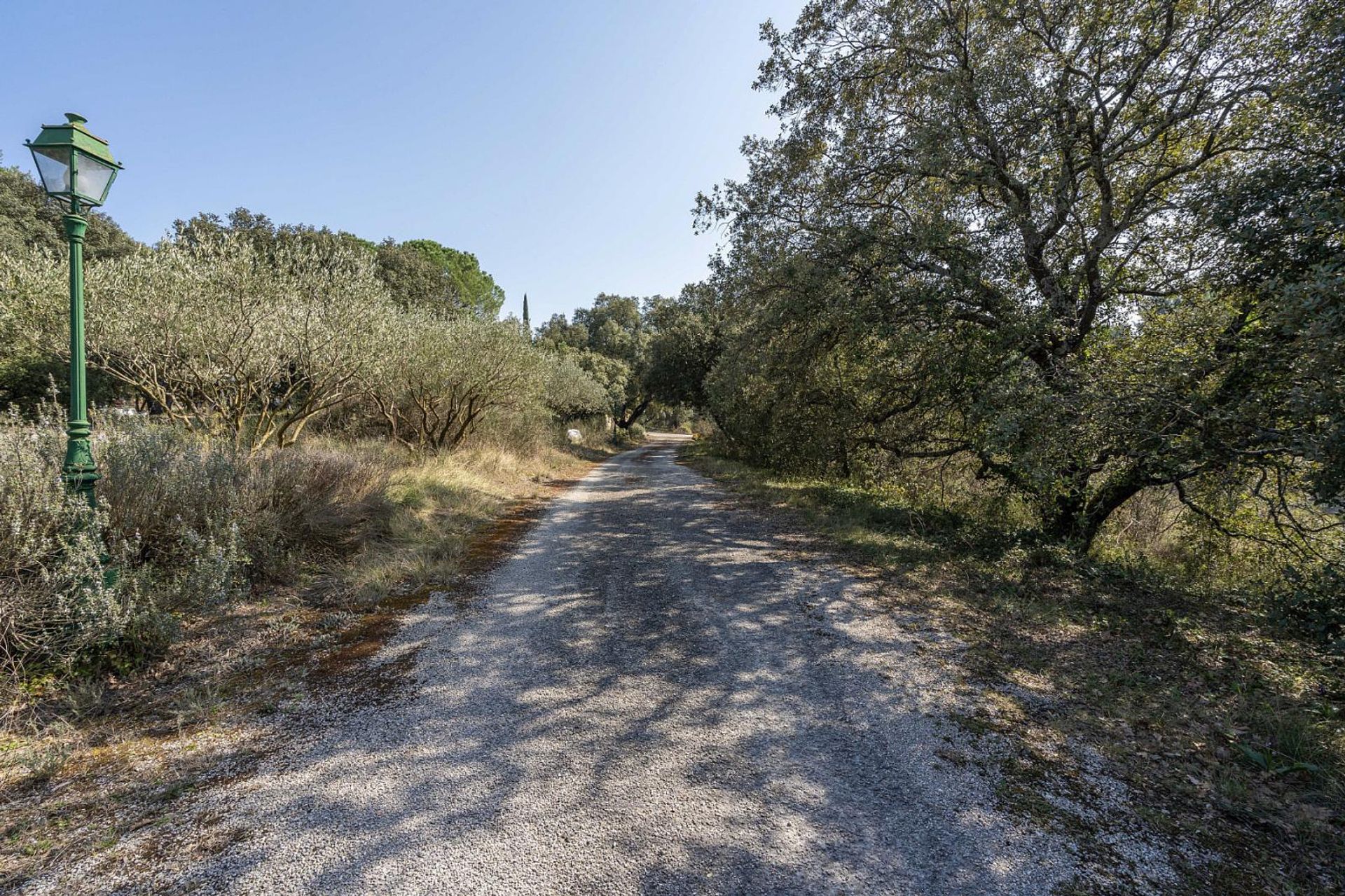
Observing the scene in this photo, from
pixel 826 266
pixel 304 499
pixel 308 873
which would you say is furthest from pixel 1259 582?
pixel 304 499

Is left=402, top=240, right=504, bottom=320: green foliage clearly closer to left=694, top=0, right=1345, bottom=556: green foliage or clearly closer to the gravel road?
left=694, top=0, right=1345, bottom=556: green foliage

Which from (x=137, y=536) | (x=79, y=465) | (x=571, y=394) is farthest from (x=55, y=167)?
(x=571, y=394)

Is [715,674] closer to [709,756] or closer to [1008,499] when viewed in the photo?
[709,756]

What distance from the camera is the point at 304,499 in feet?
20.4

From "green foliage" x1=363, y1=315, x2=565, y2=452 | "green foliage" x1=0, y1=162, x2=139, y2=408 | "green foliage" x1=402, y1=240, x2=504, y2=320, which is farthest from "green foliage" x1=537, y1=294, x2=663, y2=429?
"green foliage" x1=0, y1=162, x2=139, y2=408

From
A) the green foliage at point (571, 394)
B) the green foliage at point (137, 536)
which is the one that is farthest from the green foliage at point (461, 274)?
the green foliage at point (137, 536)

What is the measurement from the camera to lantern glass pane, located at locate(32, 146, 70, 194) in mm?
3600

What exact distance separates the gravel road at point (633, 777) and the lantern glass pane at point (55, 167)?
4.18m

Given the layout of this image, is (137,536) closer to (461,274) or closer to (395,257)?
(395,257)

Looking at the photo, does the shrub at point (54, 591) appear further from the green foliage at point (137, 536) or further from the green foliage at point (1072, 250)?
the green foliage at point (1072, 250)

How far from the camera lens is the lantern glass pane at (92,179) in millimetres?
3662

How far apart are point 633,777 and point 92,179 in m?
5.70

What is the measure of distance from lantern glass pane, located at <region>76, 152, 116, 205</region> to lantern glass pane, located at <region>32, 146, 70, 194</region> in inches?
2.2

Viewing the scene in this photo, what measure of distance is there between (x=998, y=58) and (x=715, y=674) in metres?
8.14
